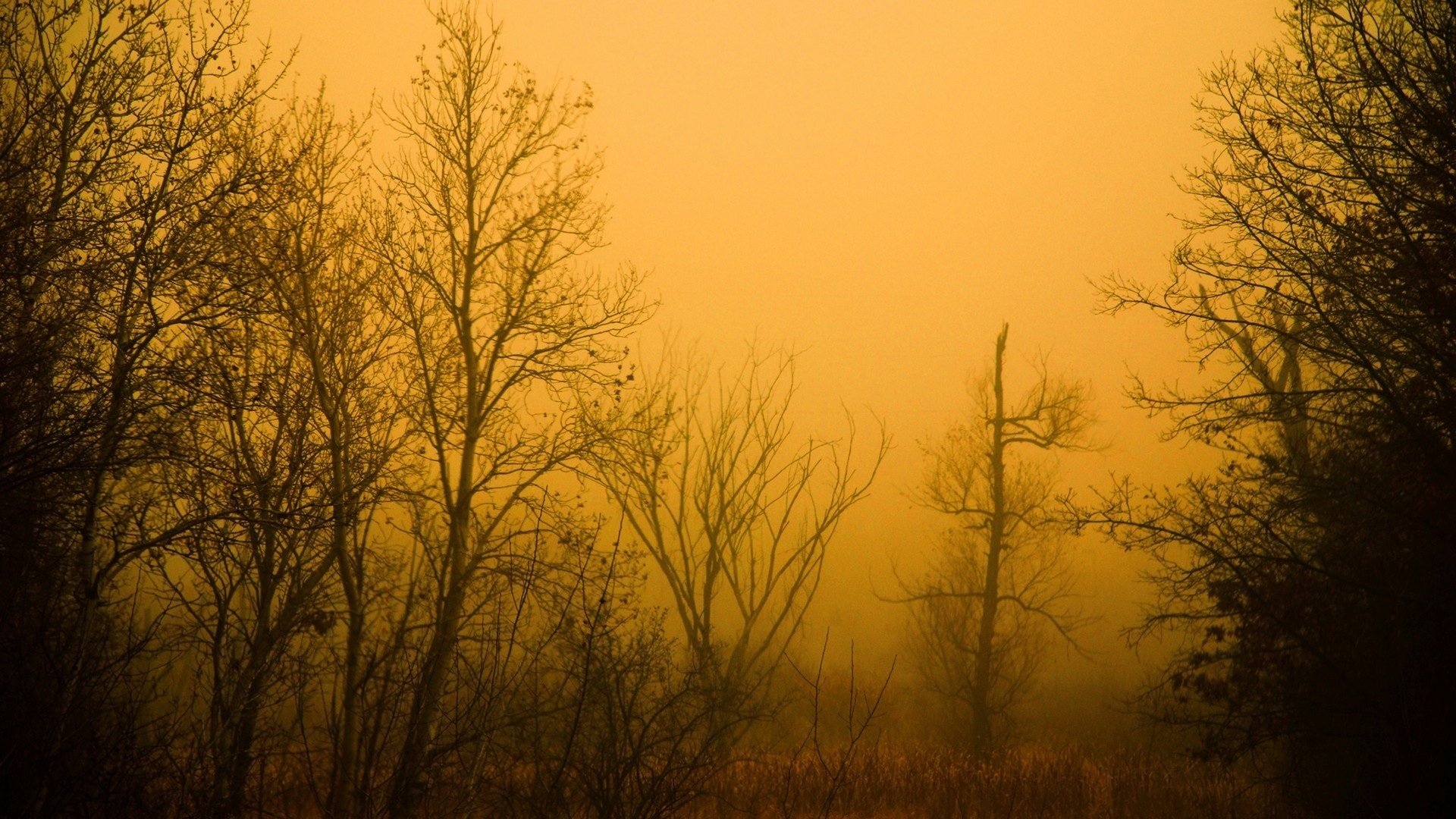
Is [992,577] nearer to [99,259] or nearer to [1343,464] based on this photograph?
[1343,464]

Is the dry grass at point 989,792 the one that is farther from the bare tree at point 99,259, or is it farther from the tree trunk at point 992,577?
the bare tree at point 99,259

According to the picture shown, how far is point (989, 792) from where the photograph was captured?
1477 centimetres

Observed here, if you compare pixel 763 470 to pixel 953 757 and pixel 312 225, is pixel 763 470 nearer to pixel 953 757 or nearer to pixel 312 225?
pixel 953 757

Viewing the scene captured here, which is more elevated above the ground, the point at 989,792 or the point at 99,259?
the point at 99,259

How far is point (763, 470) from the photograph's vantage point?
17.9 m

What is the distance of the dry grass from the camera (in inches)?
523

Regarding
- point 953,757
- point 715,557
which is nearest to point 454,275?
point 715,557

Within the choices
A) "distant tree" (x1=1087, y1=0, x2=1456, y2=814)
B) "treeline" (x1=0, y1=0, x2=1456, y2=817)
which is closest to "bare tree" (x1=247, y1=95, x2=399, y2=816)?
"treeline" (x1=0, y1=0, x2=1456, y2=817)

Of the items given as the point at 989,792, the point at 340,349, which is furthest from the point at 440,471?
the point at 989,792

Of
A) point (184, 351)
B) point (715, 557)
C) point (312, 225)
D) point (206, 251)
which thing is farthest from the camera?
point (715, 557)

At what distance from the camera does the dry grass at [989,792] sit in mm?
13289

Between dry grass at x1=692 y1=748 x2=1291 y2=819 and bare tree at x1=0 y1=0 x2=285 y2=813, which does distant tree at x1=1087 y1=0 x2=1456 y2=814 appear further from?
bare tree at x1=0 y1=0 x2=285 y2=813

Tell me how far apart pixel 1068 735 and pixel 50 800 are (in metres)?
28.2

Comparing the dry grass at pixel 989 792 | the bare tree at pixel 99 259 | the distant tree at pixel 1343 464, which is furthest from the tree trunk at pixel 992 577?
the bare tree at pixel 99 259
